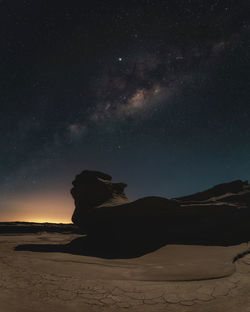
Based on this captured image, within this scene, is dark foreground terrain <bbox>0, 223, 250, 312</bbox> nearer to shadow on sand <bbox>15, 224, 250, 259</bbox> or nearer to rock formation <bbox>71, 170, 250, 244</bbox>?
shadow on sand <bbox>15, 224, 250, 259</bbox>

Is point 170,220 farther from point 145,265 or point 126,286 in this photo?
point 126,286

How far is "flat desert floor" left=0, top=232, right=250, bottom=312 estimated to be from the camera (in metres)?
4.12

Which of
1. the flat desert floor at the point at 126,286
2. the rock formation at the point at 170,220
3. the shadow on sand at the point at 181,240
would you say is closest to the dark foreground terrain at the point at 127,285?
the flat desert floor at the point at 126,286

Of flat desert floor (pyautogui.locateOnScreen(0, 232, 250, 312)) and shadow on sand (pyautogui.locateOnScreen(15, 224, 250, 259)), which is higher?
flat desert floor (pyautogui.locateOnScreen(0, 232, 250, 312))

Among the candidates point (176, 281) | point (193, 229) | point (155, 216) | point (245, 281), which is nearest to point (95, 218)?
point (155, 216)

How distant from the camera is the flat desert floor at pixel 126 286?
4.12 meters

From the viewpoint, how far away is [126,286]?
5.24 metres

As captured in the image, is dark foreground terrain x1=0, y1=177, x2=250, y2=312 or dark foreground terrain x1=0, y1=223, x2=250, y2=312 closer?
dark foreground terrain x1=0, y1=223, x2=250, y2=312

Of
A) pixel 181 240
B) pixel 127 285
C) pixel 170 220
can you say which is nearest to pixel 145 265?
pixel 127 285

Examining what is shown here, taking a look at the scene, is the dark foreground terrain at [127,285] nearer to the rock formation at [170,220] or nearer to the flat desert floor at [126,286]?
the flat desert floor at [126,286]

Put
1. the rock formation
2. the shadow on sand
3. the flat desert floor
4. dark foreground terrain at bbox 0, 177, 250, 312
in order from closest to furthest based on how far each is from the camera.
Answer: the flat desert floor → dark foreground terrain at bbox 0, 177, 250, 312 → the shadow on sand → the rock formation

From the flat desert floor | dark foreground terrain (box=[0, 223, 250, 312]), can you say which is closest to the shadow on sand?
dark foreground terrain (box=[0, 223, 250, 312])

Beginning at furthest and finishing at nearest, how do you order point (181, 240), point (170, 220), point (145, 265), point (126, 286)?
point (170, 220), point (181, 240), point (145, 265), point (126, 286)

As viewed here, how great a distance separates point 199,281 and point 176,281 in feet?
2.03
